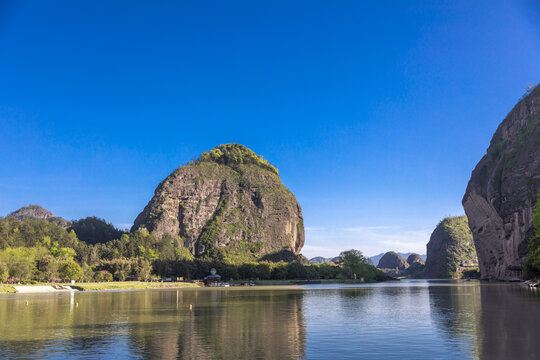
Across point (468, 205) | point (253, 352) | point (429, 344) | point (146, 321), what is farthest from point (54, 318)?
point (468, 205)

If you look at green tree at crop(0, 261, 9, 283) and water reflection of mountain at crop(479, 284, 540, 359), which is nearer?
water reflection of mountain at crop(479, 284, 540, 359)

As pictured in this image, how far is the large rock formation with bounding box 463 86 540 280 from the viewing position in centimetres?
13700

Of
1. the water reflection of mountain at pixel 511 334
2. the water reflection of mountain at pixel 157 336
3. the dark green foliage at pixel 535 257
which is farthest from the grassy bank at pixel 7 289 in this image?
the dark green foliage at pixel 535 257

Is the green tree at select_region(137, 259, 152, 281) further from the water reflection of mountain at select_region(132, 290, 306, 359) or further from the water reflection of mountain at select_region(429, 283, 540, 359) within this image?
the water reflection of mountain at select_region(429, 283, 540, 359)

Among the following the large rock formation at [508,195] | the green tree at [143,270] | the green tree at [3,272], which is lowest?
the green tree at [143,270]

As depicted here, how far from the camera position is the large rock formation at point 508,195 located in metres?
137

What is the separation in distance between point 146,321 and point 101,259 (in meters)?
172

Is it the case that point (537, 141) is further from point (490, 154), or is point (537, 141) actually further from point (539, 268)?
point (539, 268)

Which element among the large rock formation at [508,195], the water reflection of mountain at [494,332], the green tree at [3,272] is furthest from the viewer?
the large rock formation at [508,195]

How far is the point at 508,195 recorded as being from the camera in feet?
490

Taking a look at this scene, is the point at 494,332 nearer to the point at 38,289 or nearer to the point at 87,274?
the point at 38,289

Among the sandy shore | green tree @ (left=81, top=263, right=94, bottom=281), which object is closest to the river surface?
the sandy shore

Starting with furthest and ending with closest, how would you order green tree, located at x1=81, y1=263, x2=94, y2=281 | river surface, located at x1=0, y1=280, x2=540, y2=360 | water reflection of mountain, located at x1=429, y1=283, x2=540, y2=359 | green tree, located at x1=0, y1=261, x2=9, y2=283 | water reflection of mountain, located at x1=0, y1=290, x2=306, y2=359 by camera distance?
green tree, located at x1=81, y1=263, x2=94, y2=281 < green tree, located at x1=0, y1=261, x2=9, y2=283 < water reflection of mountain, located at x1=0, y1=290, x2=306, y2=359 < river surface, located at x1=0, y1=280, x2=540, y2=360 < water reflection of mountain, located at x1=429, y1=283, x2=540, y2=359

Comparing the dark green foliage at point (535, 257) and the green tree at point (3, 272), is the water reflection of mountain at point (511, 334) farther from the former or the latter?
the green tree at point (3, 272)
